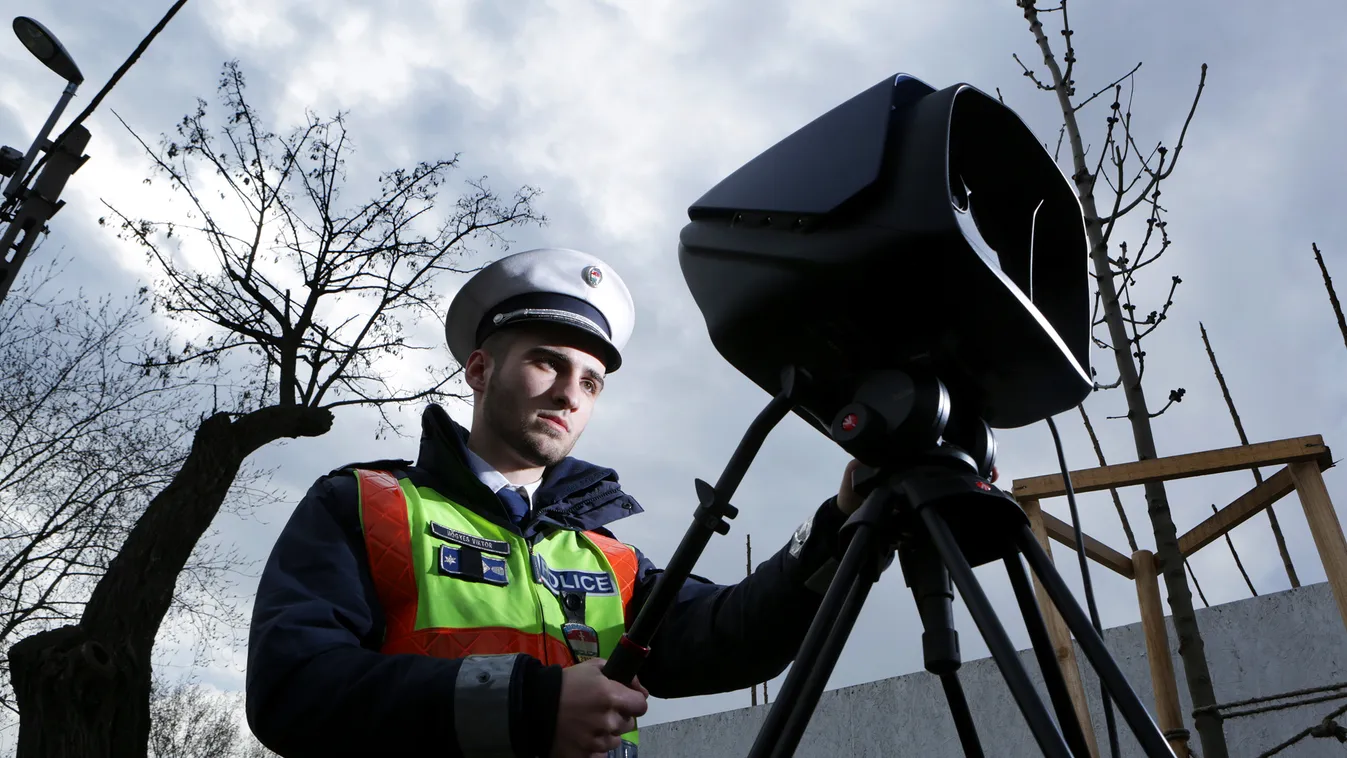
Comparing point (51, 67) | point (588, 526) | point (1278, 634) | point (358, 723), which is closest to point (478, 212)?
point (51, 67)

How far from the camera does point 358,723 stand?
49.2 inches

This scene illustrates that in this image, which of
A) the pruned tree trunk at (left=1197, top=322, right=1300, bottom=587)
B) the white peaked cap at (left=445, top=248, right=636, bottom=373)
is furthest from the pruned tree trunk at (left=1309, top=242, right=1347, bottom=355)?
the white peaked cap at (left=445, top=248, right=636, bottom=373)

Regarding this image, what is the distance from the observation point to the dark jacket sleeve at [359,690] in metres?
1.17

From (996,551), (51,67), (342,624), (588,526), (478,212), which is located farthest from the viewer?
(478,212)

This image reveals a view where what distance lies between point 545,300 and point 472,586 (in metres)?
0.68

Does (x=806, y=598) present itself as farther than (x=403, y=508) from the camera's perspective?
No

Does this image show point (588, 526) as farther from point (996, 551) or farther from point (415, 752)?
point (996, 551)

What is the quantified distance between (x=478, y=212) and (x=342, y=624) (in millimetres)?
7803

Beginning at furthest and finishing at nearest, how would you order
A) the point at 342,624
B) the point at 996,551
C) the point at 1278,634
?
the point at 1278,634, the point at 342,624, the point at 996,551

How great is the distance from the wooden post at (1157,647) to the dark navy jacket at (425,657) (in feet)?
5.61

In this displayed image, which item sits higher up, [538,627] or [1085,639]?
[538,627]

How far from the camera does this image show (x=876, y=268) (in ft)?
3.30

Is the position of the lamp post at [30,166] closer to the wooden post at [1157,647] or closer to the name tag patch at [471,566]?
the name tag patch at [471,566]

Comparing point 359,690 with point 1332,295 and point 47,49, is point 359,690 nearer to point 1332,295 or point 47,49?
point 1332,295
